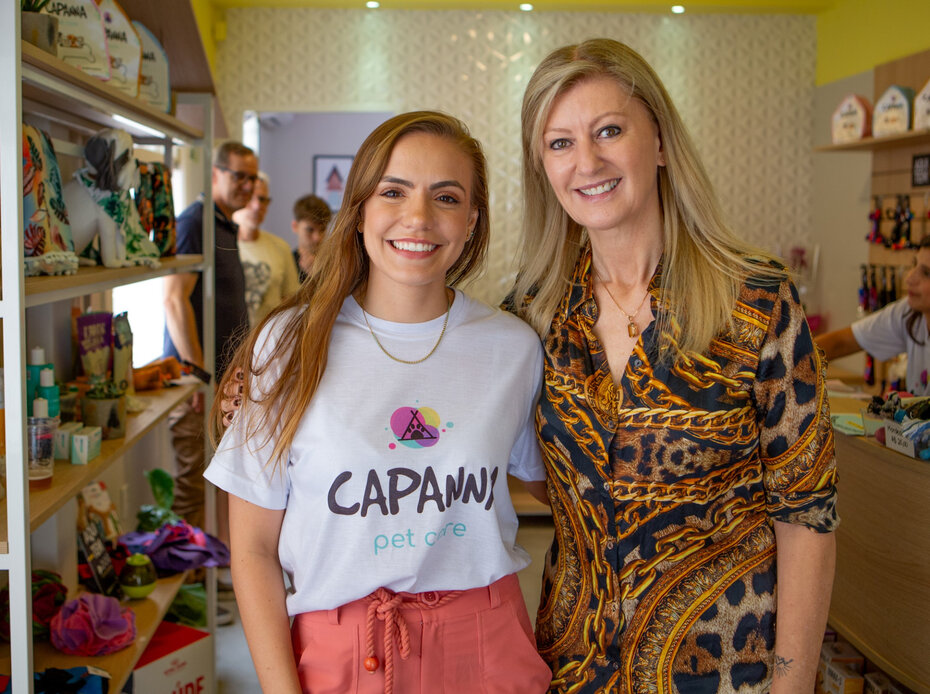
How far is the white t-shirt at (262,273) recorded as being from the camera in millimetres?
5094

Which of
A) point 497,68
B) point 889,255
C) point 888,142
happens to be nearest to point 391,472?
point 888,142

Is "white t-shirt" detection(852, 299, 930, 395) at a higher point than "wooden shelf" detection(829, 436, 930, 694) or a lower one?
higher

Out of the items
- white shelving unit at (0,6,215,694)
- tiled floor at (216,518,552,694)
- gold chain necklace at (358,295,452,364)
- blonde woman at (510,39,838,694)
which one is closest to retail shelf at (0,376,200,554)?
white shelving unit at (0,6,215,694)

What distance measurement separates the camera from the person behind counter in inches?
138

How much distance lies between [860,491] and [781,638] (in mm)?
1198

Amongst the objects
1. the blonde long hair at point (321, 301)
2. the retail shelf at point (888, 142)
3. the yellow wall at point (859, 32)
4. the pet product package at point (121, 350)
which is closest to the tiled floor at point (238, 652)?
the pet product package at point (121, 350)

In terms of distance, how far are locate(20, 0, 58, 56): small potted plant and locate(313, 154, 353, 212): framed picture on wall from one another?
4.70m

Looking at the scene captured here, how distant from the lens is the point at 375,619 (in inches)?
60.0

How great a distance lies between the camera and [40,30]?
179 centimetres

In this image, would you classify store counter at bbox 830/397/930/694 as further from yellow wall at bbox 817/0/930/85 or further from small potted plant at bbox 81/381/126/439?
yellow wall at bbox 817/0/930/85

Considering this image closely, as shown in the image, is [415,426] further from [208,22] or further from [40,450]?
[208,22]

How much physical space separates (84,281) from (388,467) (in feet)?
3.01

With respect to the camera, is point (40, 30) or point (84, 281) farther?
point (84, 281)

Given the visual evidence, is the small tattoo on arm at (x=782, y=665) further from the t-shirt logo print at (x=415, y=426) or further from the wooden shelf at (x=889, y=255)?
the wooden shelf at (x=889, y=255)
